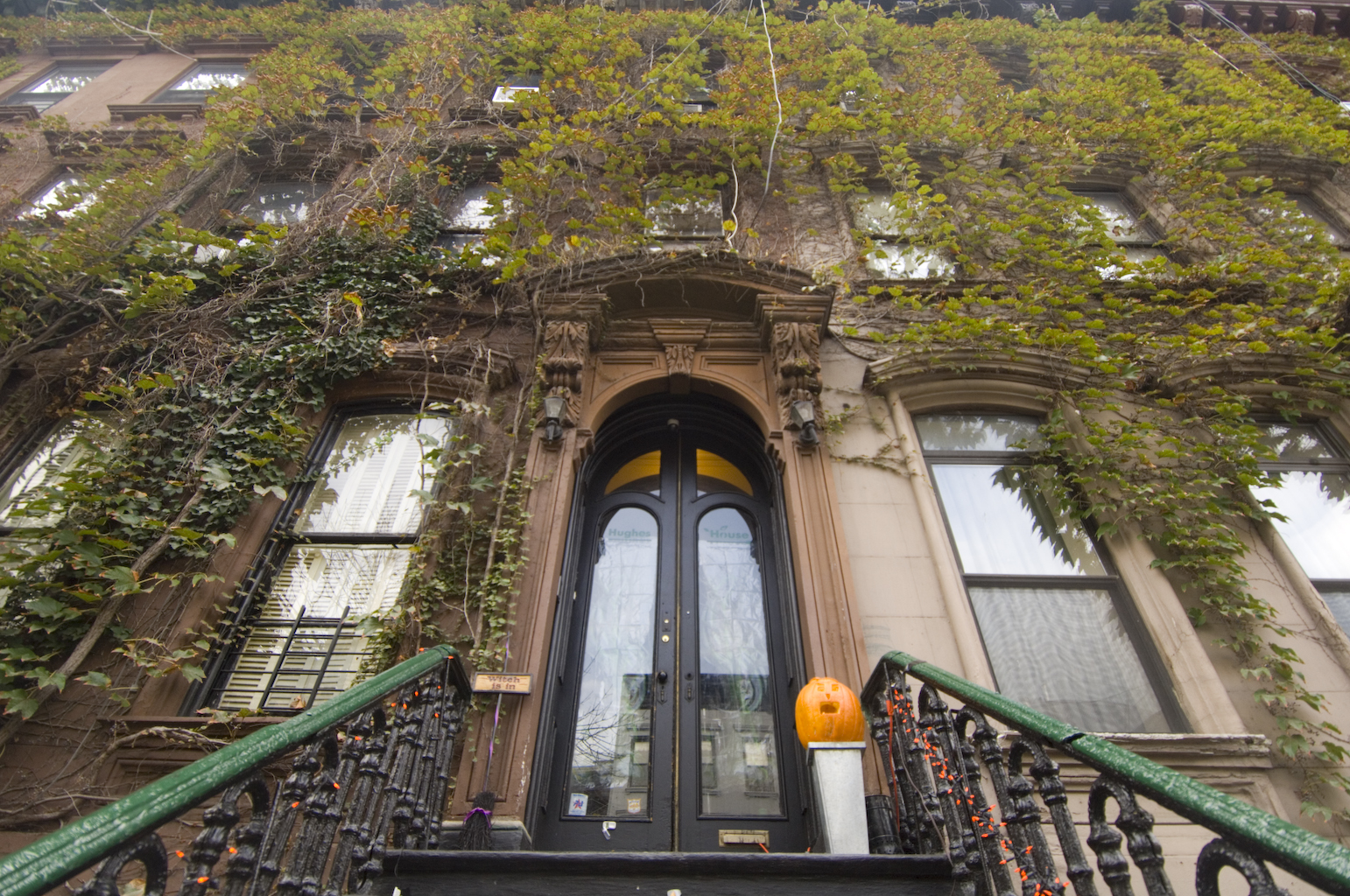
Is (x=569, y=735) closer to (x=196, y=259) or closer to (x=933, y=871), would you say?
(x=933, y=871)

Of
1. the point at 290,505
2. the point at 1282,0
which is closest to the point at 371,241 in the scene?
the point at 290,505

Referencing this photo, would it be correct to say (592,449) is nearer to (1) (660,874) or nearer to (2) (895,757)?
(2) (895,757)

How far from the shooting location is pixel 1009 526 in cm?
474

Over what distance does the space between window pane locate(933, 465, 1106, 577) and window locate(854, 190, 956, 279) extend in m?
2.33

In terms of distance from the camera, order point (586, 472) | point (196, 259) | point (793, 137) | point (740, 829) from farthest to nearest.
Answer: point (793, 137)
point (196, 259)
point (586, 472)
point (740, 829)

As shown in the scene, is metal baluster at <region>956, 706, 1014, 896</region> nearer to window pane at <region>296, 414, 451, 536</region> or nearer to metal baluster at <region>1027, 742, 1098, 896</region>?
metal baluster at <region>1027, 742, 1098, 896</region>

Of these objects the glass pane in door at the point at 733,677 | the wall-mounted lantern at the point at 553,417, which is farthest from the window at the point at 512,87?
the glass pane in door at the point at 733,677

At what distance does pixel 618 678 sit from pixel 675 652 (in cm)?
44

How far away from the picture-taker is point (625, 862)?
244cm

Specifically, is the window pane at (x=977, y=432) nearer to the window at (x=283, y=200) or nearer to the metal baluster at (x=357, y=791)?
the metal baluster at (x=357, y=791)

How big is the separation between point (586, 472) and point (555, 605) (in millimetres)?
1360

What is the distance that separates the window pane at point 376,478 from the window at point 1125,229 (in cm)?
661

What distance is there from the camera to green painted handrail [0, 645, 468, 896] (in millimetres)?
1178

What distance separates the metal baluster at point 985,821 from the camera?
220 centimetres
